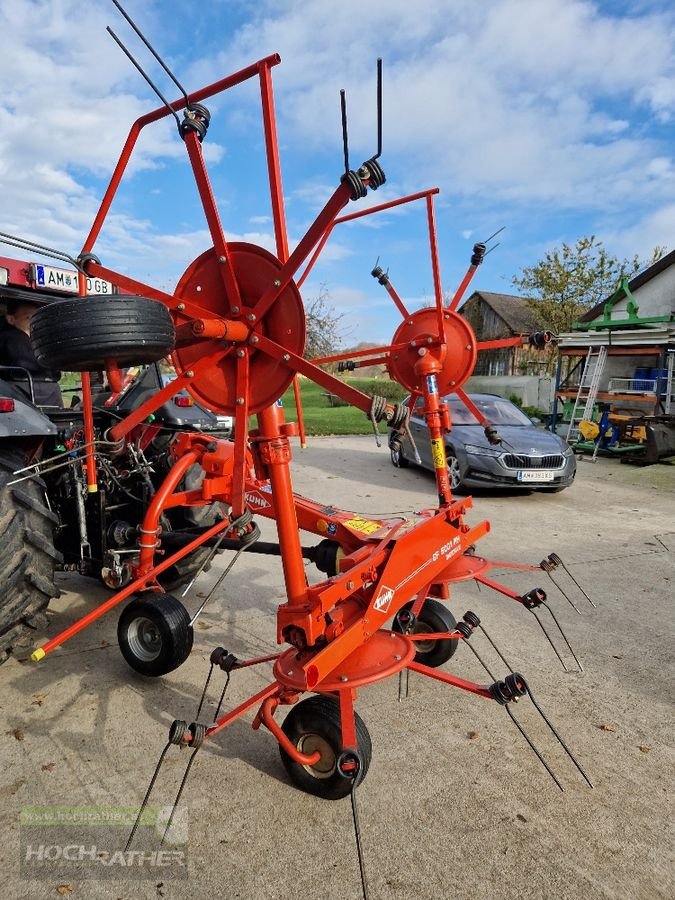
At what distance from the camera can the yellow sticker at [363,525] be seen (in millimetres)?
3324

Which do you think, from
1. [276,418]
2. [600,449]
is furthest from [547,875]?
[600,449]

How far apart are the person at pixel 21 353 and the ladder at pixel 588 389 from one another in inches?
462

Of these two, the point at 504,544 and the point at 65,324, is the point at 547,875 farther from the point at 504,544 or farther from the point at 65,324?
the point at 504,544

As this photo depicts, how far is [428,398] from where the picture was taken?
385 centimetres

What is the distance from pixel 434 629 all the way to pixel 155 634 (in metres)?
1.57

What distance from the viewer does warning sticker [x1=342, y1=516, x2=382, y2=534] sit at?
332 cm

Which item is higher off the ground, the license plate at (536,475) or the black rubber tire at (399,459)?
the license plate at (536,475)

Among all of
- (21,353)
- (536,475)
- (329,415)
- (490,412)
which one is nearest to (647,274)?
(329,415)

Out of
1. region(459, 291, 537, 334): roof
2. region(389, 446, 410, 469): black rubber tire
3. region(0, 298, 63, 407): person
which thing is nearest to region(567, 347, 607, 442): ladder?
region(389, 446, 410, 469): black rubber tire

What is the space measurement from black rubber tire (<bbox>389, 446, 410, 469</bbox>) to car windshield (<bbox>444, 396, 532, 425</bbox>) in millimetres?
1460

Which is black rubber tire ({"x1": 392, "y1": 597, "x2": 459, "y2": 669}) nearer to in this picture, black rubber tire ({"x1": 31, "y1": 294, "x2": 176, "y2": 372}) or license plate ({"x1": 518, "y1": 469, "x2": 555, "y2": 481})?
black rubber tire ({"x1": 31, "y1": 294, "x2": 176, "y2": 372})

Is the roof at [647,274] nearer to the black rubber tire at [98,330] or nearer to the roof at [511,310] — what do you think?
the roof at [511,310]

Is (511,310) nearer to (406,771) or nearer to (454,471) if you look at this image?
(454,471)

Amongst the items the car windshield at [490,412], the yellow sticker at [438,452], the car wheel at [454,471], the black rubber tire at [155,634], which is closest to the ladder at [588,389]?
the car windshield at [490,412]
